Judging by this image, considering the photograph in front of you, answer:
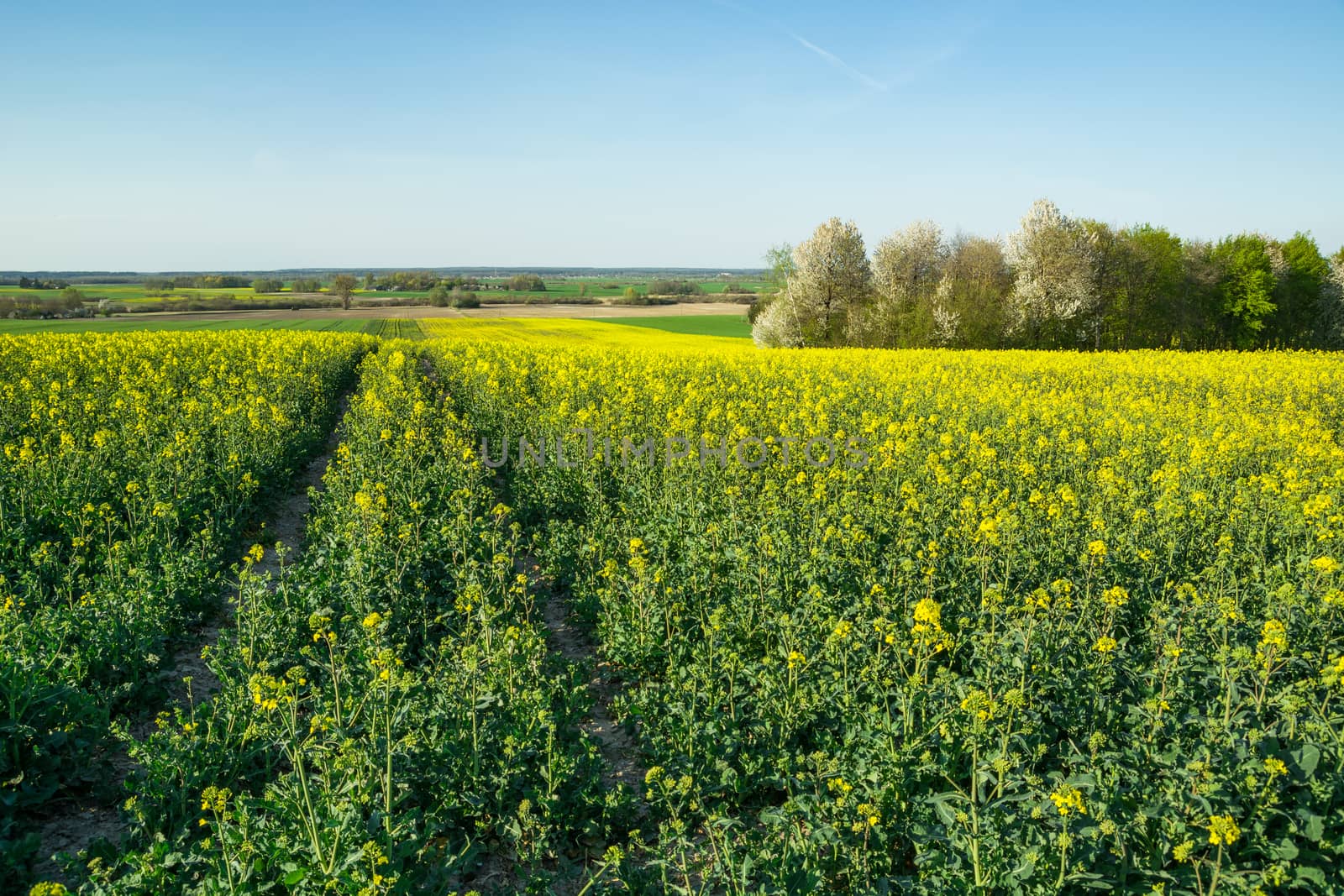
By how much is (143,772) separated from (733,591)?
4.93 metres

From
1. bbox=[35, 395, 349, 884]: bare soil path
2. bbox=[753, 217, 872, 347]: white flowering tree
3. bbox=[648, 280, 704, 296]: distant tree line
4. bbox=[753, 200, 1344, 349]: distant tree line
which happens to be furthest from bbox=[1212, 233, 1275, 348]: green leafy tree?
bbox=[648, 280, 704, 296]: distant tree line

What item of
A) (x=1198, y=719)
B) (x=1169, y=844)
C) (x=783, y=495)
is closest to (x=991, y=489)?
(x=783, y=495)

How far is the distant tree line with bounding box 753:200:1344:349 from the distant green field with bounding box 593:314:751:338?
16.6 metres

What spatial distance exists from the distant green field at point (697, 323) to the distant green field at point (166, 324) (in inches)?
997

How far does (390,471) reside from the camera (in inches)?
419

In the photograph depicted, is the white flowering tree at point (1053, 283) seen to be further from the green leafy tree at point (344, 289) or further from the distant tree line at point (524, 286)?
the distant tree line at point (524, 286)

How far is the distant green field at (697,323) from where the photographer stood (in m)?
68.9

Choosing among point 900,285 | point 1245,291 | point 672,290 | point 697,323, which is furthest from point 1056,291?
point 672,290

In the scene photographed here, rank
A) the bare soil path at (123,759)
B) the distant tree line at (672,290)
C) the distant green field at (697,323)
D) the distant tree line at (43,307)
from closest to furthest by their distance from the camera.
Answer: the bare soil path at (123,759) → the distant tree line at (43,307) → the distant green field at (697,323) → the distant tree line at (672,290)

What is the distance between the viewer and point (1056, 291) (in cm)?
4259

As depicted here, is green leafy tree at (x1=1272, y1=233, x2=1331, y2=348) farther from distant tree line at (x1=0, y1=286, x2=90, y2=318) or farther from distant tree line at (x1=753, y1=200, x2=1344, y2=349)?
distant tree line at (x1=0, y1=286, x2=90, y2=318)

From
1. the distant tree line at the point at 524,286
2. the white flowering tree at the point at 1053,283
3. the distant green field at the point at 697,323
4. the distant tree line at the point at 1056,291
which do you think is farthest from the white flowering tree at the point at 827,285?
the distant tree line at the point at 524,286

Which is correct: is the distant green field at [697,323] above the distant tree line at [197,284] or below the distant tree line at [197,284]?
below

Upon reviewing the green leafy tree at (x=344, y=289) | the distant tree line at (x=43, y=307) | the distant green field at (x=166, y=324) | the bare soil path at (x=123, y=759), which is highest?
the green leafy tree at (x=344, y=289)
